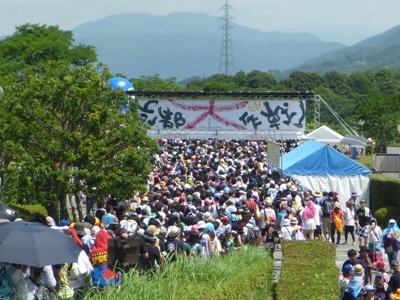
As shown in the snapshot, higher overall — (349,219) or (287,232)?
(287,232)

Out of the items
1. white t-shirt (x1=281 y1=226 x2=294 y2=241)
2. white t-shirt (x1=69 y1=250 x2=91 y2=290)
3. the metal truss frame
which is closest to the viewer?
Result: white t-shirt (x1=69 y1=250 x2=91 y2=290)

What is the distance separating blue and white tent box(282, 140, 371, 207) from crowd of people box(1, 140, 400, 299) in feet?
1.47

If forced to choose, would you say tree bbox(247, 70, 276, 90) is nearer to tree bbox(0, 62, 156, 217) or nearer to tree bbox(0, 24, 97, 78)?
tree bbox(0, 24, 97, 78)

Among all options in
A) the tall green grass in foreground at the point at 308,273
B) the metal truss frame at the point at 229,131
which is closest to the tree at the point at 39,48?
the metal truss frame at the point at 229,131

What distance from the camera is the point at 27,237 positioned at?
8.88 meters

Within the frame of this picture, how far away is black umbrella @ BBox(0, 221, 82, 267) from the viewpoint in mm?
8508

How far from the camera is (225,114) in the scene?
1838 inches

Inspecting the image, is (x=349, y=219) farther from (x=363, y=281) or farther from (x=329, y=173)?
(x=363, y=281)

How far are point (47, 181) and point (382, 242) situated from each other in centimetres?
897

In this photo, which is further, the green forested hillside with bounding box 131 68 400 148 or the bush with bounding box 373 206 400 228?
the green forested hillside with bounding box 131 68 400 148

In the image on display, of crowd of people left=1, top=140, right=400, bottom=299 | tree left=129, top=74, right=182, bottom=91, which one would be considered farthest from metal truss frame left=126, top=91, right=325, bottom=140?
tree left=129, top=74, right=182, bottom=91

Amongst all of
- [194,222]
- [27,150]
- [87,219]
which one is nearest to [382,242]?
[194,222]

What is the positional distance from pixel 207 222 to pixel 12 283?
7977 mm

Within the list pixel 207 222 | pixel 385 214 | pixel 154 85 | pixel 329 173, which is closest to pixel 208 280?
pixel 207 222
